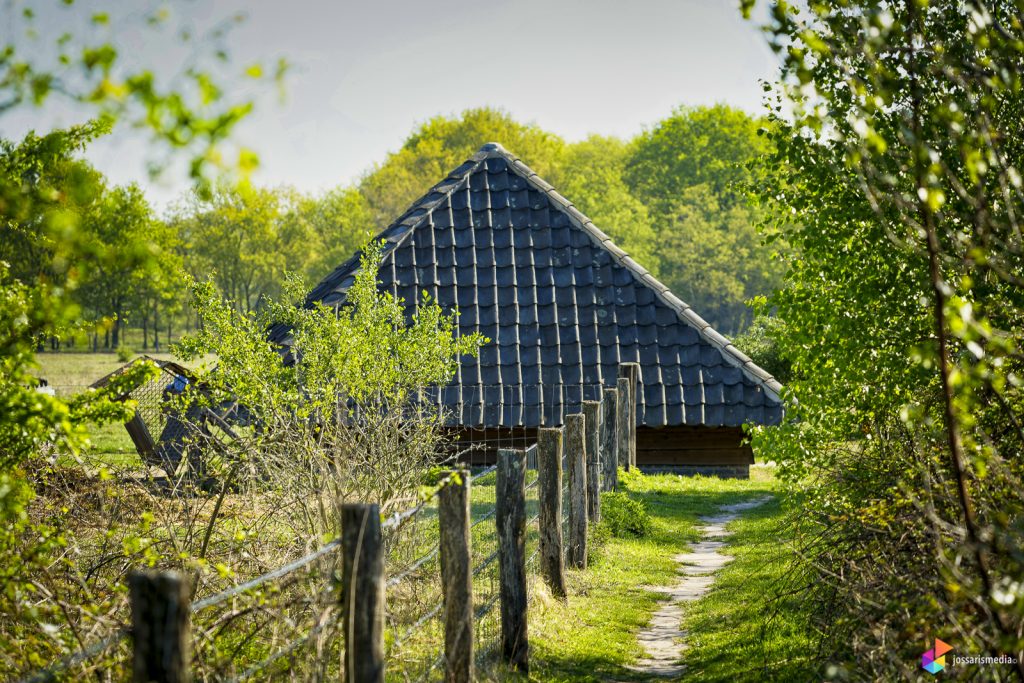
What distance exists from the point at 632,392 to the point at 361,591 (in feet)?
38.7

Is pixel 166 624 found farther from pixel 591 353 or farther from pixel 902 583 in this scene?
pixel 591 353

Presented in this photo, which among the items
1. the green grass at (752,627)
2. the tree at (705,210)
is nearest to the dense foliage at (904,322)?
the green grass at (752,627)

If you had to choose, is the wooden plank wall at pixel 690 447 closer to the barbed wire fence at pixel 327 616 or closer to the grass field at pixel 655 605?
the grass field at pixel 655 605

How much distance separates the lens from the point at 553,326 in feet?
55.0

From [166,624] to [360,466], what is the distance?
539 cm

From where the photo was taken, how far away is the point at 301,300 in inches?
427

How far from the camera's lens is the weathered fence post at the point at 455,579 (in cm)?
596

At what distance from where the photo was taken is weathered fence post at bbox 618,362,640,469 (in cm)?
1588

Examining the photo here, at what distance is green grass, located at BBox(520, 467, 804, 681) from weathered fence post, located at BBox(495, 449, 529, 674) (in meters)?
0.22

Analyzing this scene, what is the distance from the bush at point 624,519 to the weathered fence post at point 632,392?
Result: 8.45 ft

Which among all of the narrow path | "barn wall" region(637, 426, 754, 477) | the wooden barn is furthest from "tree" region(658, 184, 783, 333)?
the narrow path

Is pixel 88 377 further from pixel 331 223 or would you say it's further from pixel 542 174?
pixel 542 174

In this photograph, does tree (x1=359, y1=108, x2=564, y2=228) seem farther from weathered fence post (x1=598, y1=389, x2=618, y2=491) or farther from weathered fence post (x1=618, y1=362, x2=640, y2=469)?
weathered fence post (x1=598, y1=389, x2=618, y2=491)

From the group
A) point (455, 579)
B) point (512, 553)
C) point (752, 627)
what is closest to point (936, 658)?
point (455, 579)
